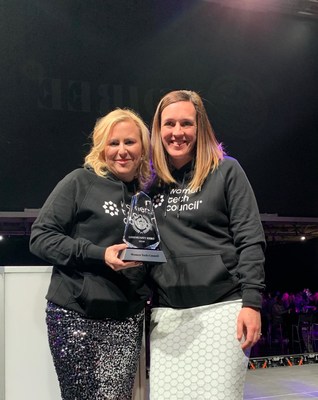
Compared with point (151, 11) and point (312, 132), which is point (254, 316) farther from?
point (312, 132)

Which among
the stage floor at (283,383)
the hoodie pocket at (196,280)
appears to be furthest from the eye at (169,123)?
the stage floor at (283,383)

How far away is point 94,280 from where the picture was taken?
144 centimetres

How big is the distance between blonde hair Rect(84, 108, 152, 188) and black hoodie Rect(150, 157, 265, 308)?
14 cm

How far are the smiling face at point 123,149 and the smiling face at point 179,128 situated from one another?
94mm

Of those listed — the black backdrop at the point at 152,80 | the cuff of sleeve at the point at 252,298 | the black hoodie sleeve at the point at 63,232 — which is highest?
the black backdrop at the point at 152,80

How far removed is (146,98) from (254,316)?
5867 millimetres

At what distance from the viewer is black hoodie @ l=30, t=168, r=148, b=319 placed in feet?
4.65

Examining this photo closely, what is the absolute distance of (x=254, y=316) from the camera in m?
1.37

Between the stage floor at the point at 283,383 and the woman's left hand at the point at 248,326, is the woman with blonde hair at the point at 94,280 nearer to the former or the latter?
the woman's left hand at the point at 248,326

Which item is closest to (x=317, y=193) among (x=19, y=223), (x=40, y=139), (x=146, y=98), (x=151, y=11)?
(x=146, y=98)

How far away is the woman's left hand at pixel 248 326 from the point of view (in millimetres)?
1363

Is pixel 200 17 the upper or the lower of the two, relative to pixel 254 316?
upper

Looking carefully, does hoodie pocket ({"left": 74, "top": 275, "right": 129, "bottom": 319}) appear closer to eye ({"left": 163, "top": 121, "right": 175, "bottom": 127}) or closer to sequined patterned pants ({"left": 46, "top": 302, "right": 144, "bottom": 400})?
sequined patterned pants ({"left": 46, "top": 302, "right": 144, "bottom": 400})

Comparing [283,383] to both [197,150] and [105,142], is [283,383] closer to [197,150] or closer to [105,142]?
[197,150]
